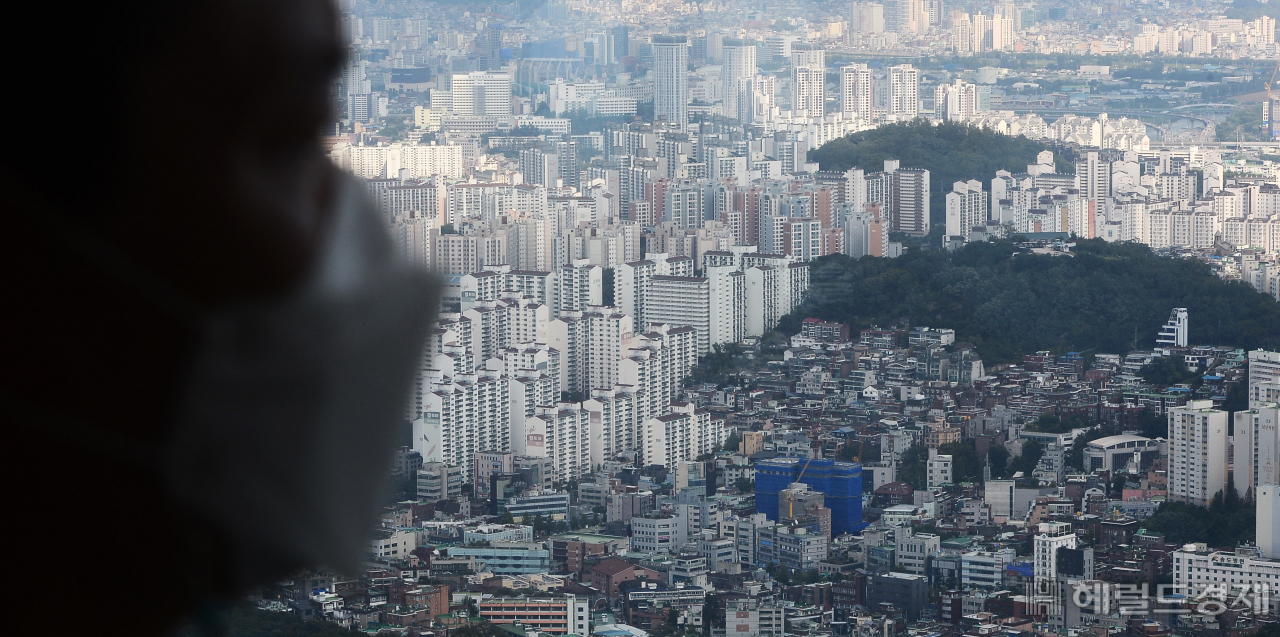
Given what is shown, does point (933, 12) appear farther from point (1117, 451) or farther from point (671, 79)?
point (1117, 451)

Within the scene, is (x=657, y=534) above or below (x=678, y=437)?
below

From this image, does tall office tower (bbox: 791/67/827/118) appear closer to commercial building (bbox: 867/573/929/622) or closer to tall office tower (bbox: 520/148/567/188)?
tall office tower (bbox: 520/148/567/188)

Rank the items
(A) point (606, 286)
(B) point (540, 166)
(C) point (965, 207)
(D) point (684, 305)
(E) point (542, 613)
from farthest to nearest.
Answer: (B) point (540, 166)
(C) point (965, 207)
(A) point (606, 286)
(D) point (684, 305)
(E) point (542, 613)

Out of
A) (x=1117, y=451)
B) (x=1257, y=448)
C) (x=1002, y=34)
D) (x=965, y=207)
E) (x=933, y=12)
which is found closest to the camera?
(x=1257, y=448)

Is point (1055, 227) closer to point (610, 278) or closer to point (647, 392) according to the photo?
point (610, 278)

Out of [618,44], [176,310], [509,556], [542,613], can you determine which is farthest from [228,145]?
[618,44]

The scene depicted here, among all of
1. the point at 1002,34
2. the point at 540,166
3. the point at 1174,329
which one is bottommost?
→ the point at 1174,329
